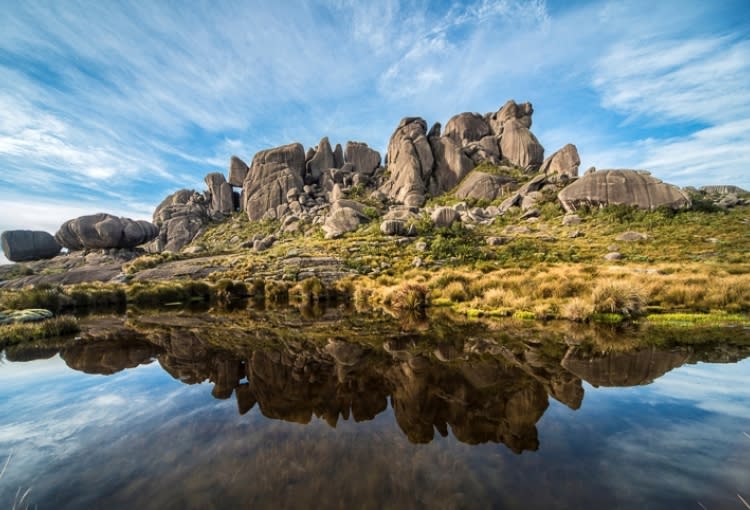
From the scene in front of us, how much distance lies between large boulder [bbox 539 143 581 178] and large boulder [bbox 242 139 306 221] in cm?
7316

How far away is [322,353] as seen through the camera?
7969 millimetres

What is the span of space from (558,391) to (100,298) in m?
31.1

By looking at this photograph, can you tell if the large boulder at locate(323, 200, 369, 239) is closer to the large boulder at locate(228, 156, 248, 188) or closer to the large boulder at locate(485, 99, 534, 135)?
the large boulder at locate(228, 156, 248, 188)

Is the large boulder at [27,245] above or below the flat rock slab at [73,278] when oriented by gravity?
above

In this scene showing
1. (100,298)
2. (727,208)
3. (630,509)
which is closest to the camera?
(630,509)

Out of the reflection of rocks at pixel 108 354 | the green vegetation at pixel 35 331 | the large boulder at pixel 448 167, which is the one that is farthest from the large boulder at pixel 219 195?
the reflection of rocks at pixel 108 354

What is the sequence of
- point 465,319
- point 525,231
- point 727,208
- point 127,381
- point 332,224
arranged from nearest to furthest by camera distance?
1. point 127,381
2. point 465,319
3. point 727,208
4. point 525,231
5. point 332,224

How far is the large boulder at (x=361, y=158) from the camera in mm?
107625

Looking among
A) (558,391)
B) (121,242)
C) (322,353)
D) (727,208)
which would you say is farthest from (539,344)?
(121,242)

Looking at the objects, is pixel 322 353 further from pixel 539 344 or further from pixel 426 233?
pixel 426 233

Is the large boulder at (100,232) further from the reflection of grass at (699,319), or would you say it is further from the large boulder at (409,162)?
the reflection of grass at (699,319)

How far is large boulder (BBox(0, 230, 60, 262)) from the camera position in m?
65.9

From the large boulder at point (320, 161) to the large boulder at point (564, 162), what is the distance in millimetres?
67607

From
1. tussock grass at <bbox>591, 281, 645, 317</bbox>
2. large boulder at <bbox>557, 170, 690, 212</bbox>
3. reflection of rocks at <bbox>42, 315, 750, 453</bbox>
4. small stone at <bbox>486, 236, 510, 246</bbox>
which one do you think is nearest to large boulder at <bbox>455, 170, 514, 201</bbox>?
large boulder at <bbox>557, 170, 690, 212</bbox>
